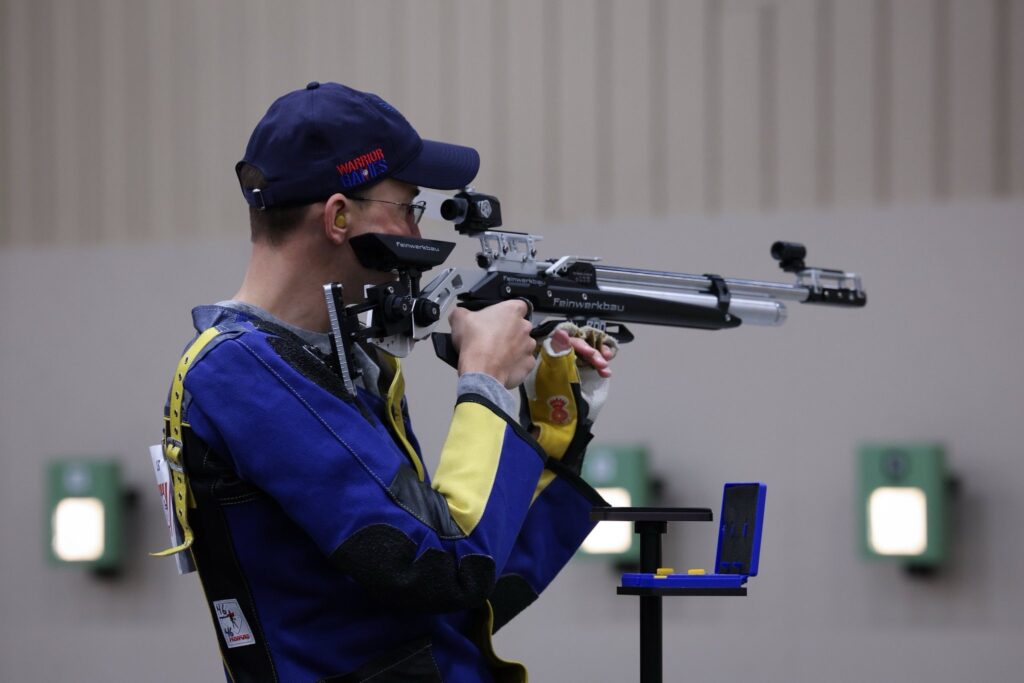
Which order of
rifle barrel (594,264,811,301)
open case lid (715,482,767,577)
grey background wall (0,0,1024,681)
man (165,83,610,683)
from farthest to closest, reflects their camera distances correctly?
grey background wall (0,0,1024,681)
rifle barrel (594,264,811,301)
open case lid (715,482,767,577)
man (165,83,610,683)

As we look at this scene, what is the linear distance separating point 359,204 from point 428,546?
0.34 meters

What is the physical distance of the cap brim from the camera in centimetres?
124

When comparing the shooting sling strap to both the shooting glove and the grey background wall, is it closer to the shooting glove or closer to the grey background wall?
the shooting glove

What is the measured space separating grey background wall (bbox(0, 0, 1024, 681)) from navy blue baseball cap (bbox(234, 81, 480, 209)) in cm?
150

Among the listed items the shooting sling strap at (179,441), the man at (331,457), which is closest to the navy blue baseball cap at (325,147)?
the man at (331,457)

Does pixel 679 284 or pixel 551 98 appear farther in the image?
pixel 551 98

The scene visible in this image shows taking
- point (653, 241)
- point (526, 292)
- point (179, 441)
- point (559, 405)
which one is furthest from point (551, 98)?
point (179, 441)

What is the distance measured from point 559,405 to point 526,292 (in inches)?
A: 6.4

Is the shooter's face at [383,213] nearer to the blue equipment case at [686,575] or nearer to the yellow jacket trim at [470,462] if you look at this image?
the yellow jacket trim at [470,462]

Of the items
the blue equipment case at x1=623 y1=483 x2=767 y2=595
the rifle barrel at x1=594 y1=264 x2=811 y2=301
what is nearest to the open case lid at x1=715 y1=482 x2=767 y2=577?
the blue equipment case at x1=623 y1=483 x2=767 y2=595

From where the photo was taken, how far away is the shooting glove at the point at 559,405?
1.43 m

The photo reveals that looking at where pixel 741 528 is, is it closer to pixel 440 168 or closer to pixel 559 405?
pixel 559 405

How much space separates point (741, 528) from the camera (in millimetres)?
1335

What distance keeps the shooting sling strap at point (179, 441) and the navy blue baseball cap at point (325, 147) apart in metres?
0.15
